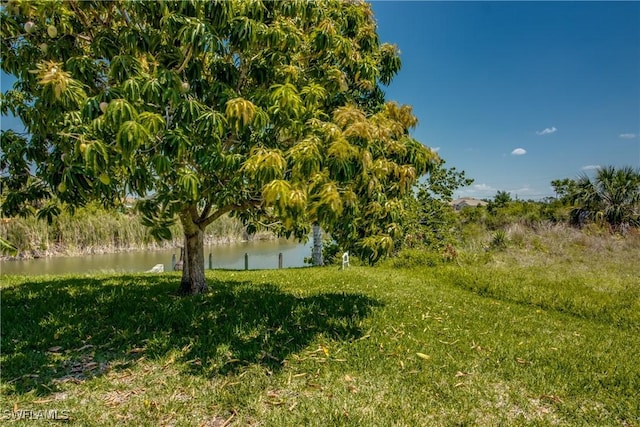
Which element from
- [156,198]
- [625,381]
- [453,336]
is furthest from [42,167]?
[625,381]

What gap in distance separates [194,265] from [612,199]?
2166 centimetres

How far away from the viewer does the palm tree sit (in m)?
18.4

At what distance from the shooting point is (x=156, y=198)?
338cm

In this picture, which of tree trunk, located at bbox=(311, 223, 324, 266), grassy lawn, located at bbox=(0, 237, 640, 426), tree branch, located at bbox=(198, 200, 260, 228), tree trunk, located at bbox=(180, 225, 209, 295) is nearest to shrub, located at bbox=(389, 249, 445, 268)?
tree trunk, located at bbox=(311, 223, 324, 266)

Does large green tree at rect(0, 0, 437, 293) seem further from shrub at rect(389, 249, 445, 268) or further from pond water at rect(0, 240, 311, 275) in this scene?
pond water at rect(0, 240, 311, 275)

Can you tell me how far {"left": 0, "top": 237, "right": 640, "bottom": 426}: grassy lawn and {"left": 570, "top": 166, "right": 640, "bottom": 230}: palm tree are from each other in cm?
1491

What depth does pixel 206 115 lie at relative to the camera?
126 inches

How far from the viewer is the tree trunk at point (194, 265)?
6.03 meters

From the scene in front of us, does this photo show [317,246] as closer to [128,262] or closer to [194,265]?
[194,265]

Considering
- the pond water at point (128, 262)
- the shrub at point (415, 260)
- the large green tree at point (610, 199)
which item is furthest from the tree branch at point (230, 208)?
the large green tree at point (610, 199)

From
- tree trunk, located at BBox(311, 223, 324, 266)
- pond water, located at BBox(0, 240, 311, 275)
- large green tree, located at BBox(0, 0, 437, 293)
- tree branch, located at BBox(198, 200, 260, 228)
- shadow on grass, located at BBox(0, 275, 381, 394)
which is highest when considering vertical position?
large green tree, located at BBox(0, 0, 437, 293)

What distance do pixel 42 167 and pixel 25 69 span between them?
1162mm

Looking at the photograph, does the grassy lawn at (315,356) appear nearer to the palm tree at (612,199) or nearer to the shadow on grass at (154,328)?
the shadow on grass at (154,328)

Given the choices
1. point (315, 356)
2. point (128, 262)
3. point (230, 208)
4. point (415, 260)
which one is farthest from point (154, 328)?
point (128, 262)
